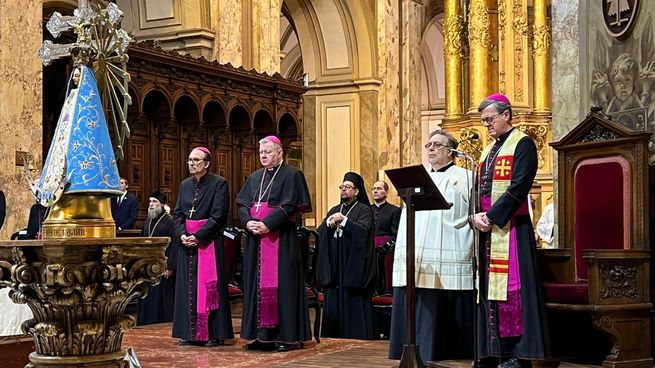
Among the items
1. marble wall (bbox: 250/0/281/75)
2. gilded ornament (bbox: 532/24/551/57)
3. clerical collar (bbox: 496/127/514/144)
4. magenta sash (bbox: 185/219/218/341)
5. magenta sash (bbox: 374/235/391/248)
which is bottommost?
magenta sash (bbox: 185/219/218/341)

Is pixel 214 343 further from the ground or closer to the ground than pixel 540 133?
closer to the ground

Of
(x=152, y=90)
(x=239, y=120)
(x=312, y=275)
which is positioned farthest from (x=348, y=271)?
(x=239, y=120)

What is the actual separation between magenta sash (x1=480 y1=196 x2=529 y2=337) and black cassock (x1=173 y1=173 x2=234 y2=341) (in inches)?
105

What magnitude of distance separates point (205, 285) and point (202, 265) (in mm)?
172

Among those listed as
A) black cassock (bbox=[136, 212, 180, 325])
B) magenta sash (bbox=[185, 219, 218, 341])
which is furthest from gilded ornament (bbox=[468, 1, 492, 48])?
magenta sash (bbox=[185, 219, 218, 341])

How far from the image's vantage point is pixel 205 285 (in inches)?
313

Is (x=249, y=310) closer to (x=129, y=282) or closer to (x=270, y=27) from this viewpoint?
(x=129, y=282)

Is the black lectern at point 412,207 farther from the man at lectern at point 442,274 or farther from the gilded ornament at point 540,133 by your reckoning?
the gilded ornament at point 540,133

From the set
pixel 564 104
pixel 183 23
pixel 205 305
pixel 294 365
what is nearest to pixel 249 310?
pixel 205 305

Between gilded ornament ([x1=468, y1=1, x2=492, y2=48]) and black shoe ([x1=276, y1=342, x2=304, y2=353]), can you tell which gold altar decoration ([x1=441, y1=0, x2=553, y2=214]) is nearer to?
gilded ornament ([x1=468, y1=1, x2=492, y2=48])

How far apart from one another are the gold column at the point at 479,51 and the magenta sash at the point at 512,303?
13.7m

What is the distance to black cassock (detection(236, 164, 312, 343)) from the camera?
765 cm

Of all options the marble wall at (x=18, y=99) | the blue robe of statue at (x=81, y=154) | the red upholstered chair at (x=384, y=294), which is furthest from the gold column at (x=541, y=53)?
the blue robe of statue at (x=81, y=154)

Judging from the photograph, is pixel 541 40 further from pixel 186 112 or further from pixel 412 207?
pixel 412 207
